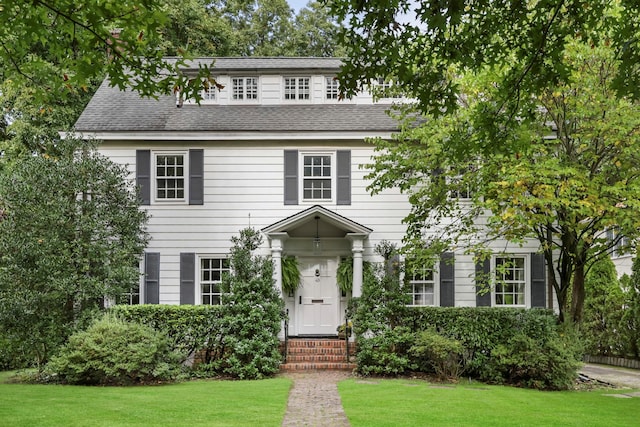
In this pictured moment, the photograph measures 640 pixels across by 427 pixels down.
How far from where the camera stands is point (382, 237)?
16797 millimetres

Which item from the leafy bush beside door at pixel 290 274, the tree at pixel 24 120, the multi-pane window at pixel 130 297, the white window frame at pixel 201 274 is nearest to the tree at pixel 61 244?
the multi-pane window at pixel 130 297

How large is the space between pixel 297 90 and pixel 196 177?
157 inches

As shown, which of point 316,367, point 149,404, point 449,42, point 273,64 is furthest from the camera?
point 273,64

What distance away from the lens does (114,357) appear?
12.6 meters

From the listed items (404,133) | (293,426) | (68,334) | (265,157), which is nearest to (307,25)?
(265,157)

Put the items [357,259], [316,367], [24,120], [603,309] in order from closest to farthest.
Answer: [316,367] → [357,259] → [603,309] → [24,120]

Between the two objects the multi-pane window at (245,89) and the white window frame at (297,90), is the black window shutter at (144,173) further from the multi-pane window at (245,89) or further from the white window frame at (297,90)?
the white window frame at (297,90)

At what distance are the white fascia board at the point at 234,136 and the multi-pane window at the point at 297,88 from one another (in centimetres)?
210

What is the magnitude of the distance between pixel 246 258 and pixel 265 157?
339 centimetres

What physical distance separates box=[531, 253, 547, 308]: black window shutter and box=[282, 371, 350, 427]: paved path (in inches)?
220

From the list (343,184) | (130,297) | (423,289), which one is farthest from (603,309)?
(130,297)

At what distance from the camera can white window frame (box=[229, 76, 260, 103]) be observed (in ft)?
60.4

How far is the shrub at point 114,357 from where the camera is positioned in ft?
41.4

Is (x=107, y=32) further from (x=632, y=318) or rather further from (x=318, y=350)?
(x=632, y=318)
